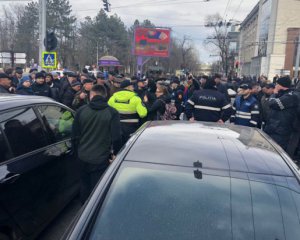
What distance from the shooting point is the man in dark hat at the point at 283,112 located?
5.71 metres

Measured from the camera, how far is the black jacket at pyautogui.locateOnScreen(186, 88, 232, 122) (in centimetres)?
633

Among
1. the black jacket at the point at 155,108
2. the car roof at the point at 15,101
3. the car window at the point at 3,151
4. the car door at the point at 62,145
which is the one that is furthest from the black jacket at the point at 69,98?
the car window at the point at 3,151

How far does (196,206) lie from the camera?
6.54 ft

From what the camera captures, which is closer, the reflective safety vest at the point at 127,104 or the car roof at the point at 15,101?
the car roof at the point at 15,101

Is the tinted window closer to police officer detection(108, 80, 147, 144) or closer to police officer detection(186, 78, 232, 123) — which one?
police officer detection(108, 80, 147, 144)

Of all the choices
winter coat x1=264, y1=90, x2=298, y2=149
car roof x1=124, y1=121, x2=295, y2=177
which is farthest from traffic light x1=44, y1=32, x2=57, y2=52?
car roof x1=124, y1=121, x2=295, y2=177

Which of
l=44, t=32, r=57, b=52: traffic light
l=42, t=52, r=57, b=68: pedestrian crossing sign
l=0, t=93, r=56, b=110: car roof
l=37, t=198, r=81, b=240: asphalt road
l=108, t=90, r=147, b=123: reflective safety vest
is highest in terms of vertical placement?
l=44, t=32, r=57, b=52: traffic light

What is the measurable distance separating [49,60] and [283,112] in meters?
8.76

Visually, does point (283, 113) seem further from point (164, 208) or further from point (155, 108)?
point (164, 208)

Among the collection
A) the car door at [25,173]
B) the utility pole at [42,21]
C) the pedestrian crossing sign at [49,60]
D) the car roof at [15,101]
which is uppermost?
the utility pole at [42,21]

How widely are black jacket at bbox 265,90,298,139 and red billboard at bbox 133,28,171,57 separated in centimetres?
3412

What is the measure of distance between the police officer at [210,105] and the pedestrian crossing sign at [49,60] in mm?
7120

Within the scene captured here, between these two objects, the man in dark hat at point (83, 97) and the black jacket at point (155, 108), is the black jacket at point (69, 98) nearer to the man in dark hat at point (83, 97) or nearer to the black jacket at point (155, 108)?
the man in dark hat at point (83, 97)

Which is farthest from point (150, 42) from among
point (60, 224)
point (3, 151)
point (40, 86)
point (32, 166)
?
point (3, 151)
